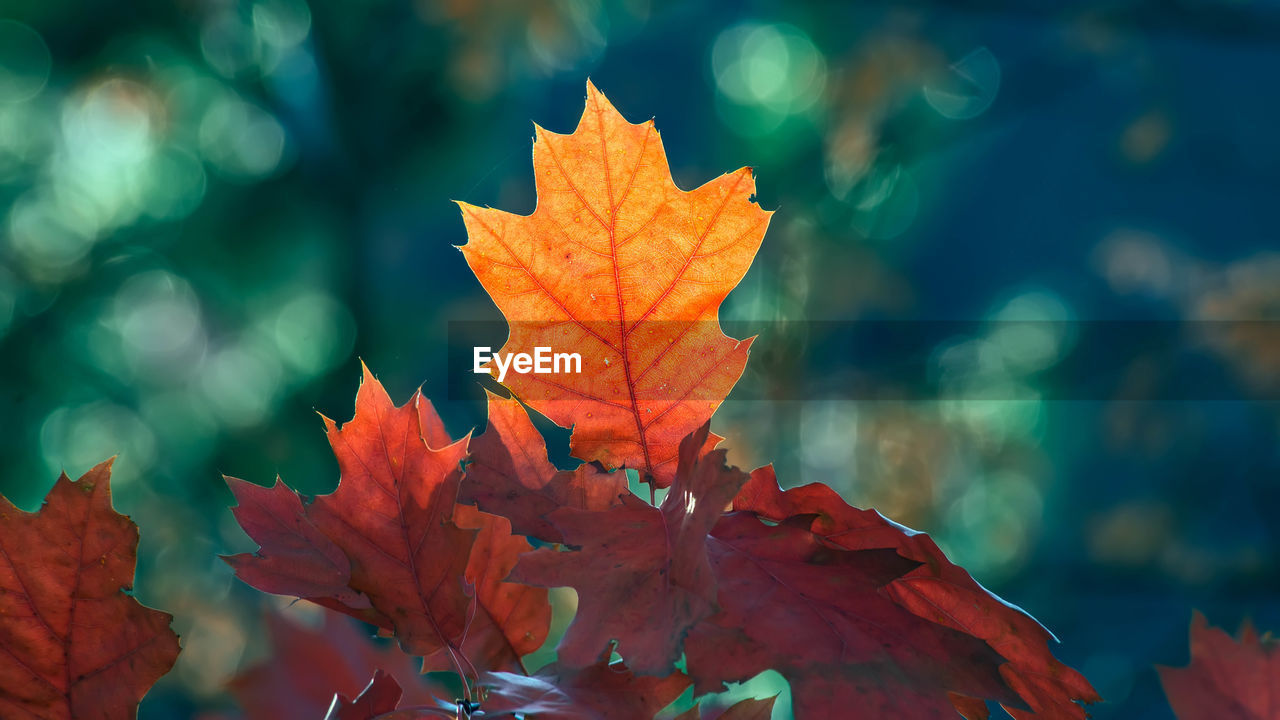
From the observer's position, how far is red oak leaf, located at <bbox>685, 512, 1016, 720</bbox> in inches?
3.8

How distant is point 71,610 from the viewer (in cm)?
11

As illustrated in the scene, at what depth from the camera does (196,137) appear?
67.4 inches

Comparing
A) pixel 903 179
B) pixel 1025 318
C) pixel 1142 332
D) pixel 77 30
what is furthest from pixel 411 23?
pixel 1142 332

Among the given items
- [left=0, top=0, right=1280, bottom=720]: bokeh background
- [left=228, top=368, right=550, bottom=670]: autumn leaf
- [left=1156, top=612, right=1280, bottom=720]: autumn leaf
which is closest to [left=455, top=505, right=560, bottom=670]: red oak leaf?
[left=228, top=368, right=550, bottom=670]: autumn leaf

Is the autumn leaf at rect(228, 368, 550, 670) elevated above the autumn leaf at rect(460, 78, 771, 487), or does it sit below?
below

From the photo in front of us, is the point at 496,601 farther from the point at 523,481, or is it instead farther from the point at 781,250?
the point at 781,250

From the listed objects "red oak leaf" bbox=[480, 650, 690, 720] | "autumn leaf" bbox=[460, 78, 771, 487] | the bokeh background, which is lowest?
the bokeh background

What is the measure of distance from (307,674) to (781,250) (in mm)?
1416

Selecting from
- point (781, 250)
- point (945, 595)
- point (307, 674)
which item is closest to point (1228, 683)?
point (945, 595)

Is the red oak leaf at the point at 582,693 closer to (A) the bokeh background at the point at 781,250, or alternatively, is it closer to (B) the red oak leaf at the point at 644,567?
(B) the red oak leaf at the point at 644,567

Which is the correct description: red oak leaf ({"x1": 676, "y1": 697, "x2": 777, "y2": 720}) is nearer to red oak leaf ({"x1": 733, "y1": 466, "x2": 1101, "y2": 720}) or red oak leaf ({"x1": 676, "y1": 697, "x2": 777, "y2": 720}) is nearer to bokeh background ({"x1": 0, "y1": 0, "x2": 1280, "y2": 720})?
red oak leaf ({"x1": 733, "y1": 466, "x2": 1101, "y2": 720})

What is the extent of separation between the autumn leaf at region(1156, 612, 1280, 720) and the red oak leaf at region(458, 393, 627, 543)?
141mm

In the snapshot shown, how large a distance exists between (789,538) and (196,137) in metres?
2.03

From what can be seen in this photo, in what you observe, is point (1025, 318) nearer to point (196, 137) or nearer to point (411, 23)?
point (411, 23)
